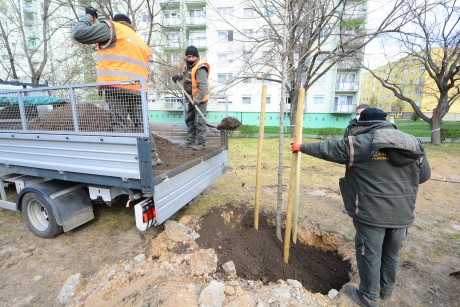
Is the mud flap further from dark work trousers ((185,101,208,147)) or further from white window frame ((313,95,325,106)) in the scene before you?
white window frame ((313,95,325,106))

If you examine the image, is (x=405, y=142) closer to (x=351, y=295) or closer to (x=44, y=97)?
(x=351, y=295)

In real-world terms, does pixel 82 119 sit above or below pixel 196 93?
below

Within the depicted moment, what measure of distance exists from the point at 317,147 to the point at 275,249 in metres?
1.52

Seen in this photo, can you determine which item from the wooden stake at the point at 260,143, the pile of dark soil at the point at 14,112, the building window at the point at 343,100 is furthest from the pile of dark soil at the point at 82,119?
the building window at the point at 343,100

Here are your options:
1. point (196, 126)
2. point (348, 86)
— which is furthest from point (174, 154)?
point (348, 86)

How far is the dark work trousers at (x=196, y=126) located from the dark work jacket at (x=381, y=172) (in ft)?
8.45

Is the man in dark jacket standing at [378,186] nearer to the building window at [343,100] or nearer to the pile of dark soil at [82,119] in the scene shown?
the pile of dark soil at [82,119]

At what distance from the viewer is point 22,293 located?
2377 mm

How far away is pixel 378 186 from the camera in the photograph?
6.56ft

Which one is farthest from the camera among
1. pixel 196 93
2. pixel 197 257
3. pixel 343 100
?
pixel 343 100

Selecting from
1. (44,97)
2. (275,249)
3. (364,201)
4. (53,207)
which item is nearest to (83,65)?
(44,97)

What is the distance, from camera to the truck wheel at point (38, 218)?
319 centimetres

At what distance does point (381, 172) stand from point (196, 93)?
10.1 ft

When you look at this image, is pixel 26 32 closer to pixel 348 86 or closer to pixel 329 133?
pixel 329 133
